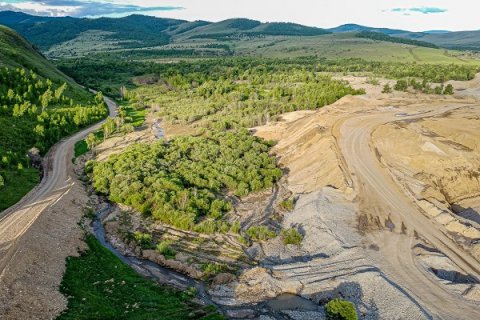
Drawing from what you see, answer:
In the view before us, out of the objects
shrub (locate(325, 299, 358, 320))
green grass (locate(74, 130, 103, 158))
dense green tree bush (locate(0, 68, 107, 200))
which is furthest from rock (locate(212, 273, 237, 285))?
green grass (locate(74, 130, 103, 158))

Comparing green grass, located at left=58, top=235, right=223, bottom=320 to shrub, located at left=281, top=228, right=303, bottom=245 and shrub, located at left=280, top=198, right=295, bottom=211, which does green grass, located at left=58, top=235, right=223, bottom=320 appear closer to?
shrub, located at left=281, top=228, right=303, bottom=245

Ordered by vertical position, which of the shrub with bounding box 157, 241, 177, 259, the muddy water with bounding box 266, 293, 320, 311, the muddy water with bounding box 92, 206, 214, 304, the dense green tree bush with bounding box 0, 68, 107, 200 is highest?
the dense green tree bush with bounding box 0, 68, 107, 200

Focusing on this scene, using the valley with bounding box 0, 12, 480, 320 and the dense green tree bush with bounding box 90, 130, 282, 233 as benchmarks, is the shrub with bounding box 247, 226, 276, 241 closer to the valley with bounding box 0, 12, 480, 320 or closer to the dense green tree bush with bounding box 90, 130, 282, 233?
the valley with bounding box 0, 12, 480, 320

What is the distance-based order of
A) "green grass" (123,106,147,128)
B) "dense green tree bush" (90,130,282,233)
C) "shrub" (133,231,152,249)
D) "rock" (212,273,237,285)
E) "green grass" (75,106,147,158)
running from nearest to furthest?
"rock" (212,273,237,285) < "shrub" (133,231,152,249) < "dense green tree bush" (90,130,282,233) < "green grass" (75,106,147,158) < "green grass" (123,106,147,128)

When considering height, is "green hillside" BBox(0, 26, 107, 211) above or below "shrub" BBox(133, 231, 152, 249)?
above

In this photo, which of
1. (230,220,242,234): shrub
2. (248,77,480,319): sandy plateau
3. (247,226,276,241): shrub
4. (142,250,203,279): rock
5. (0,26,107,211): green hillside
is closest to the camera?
(248,77,480,319): sandy plateau

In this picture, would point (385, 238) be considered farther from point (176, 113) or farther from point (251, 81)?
point (251, 81)

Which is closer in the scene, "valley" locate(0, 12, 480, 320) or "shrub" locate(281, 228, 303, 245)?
"valley" locate(0, 12, 480, 320)

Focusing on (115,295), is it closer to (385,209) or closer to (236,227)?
(236,227)

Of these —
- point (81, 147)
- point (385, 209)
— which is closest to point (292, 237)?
point (385, 209)
